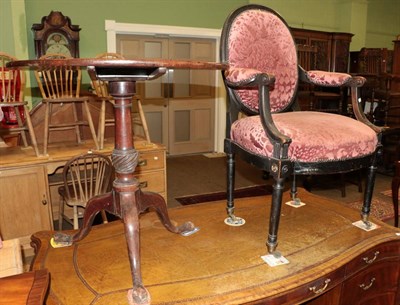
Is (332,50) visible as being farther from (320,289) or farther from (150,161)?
(320,289)

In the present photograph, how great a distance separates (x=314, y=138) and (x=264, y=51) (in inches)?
23.6

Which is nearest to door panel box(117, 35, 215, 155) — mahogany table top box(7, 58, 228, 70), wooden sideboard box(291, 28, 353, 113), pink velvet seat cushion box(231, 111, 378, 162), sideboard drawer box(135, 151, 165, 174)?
wooden sideboard box(291, 28, 353, 113)

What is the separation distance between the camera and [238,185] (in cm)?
437

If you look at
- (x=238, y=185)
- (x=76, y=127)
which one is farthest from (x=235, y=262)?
(x=238, y=185)

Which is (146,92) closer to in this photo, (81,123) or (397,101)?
(81,123)

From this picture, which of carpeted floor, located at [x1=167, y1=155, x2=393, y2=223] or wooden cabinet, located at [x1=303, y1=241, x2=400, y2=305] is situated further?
carpeted floor, located at [x1=167, y1=155, x2=393, y2=223]

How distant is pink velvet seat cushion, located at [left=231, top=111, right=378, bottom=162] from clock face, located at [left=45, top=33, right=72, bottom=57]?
3.60 meters

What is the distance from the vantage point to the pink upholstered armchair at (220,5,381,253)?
1.40 meters

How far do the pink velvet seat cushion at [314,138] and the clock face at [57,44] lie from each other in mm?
3600

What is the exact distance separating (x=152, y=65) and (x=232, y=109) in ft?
2.36

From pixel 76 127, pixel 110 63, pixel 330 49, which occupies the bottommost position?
pixel 76 127

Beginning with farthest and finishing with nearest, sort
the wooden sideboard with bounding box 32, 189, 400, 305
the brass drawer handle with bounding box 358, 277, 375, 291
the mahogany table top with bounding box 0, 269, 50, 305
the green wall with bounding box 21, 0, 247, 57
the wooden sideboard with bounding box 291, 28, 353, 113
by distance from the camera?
1. the wooden sideboard with bounding box 291, 28, 353, 113
2. the green wall with bounding box 21, 0, 247, 57
3. the brass drawer handle with bounding box 358, 277, 375, 291
4. the wooden sideboard with bounding box 32, 189, 400, 305
5. the mahogany table top with bounding box 0, 269, 50, 305

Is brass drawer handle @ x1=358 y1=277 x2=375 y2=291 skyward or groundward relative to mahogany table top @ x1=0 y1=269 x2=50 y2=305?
groundward

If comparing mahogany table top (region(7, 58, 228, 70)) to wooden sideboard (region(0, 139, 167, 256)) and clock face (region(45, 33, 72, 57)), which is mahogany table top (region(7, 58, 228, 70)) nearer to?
wooden sideboard (region(0, 139, 167, 256))
